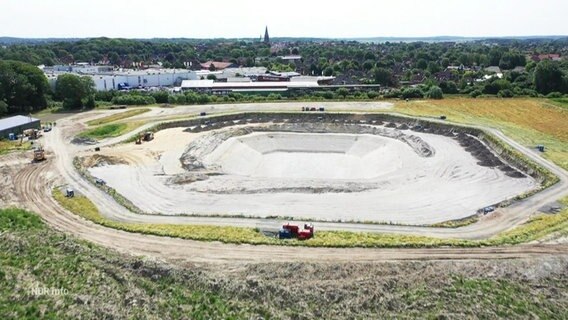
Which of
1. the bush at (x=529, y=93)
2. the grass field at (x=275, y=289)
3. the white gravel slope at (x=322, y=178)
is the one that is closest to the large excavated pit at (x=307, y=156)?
the white gravel slope at (x=322, y=178)

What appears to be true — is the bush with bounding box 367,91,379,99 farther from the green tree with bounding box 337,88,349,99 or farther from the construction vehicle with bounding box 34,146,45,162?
the construction vehicle with bounding box 34,146,45,162

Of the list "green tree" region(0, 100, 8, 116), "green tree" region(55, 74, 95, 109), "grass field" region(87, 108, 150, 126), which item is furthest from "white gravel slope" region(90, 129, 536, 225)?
"green tree" region(0, 100, 8, 116)

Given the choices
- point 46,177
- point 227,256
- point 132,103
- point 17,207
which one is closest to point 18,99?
point 132,103

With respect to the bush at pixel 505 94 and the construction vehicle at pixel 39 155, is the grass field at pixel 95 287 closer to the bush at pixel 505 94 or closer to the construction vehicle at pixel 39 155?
the construction vehicle at pixel 39 155

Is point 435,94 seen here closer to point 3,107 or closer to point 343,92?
point 343,92

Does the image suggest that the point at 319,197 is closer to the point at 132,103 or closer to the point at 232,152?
the point at 232,152
